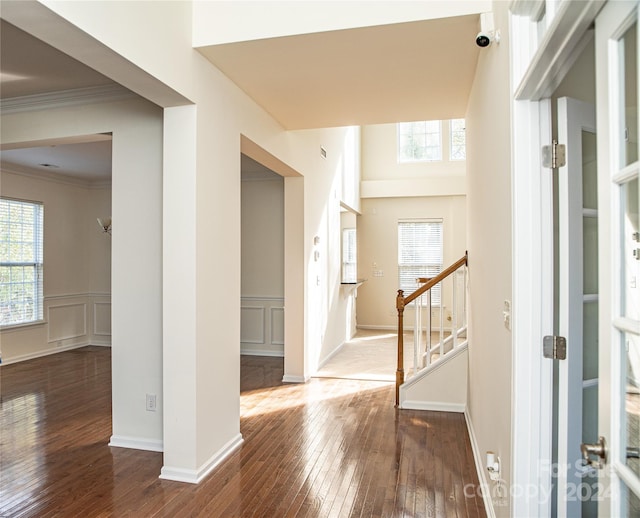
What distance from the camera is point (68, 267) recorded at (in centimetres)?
719

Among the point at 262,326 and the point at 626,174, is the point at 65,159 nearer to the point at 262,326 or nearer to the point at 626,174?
the point at 262,326

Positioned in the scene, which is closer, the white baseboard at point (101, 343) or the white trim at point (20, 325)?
the white trim at point (20, 325)

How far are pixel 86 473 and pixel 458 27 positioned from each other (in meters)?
3.63

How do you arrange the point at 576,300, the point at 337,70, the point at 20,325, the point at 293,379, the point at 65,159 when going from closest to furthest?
the point at 576,300, the point at 337,70, the point at 293,379, the point at 65,159, the point at 20,325

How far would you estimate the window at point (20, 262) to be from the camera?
6.14 m

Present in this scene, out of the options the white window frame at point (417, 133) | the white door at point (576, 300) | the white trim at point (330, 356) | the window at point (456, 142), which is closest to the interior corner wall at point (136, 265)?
the white door at point (576, 300)

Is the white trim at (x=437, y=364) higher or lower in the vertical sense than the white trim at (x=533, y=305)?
lower

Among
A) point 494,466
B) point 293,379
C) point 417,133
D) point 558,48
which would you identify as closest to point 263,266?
point 293,379

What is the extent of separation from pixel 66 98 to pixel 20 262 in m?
3.94

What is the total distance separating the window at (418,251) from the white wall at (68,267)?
5494mm

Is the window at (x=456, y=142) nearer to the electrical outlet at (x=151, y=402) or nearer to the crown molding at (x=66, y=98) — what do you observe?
the crown molding at (x=66, y=98)

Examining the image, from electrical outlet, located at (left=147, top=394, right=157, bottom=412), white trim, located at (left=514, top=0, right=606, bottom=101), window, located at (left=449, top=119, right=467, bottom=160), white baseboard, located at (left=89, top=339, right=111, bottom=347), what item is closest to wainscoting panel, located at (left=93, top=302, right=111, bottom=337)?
white baseboard, located at (left=89, top=339, right=111, bottom=347)

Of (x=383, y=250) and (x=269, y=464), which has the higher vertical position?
(x=383, y=250)

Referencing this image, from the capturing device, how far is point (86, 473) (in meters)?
2.95
